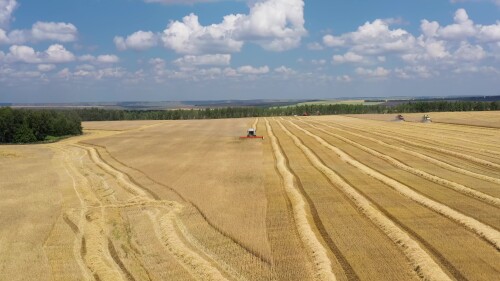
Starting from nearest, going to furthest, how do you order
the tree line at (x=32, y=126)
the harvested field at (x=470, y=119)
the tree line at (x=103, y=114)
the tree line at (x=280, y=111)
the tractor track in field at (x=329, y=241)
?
the tractor track in field at (x=329, y=241) → the harvested field at (x=470, y=119) → the tree line at (x=32, y=126) → the tree line at (x=103, y=114) → the tree line at (x=280, y=111)

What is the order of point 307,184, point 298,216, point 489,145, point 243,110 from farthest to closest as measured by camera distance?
point 243,110 < point 489,145 < point 307,184 < point 298,216

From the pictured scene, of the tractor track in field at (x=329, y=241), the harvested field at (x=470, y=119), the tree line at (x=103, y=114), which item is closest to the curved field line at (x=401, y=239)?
the tractor track in field at (x=329, y=241)

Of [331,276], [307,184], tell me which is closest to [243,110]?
[307,184]

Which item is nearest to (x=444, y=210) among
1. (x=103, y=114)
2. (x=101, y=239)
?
(x=101, y=239)

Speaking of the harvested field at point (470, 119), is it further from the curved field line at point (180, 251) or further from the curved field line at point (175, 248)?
the curved field line at point (180, 251)

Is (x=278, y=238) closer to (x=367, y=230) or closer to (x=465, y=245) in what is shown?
(x=367, y=230)

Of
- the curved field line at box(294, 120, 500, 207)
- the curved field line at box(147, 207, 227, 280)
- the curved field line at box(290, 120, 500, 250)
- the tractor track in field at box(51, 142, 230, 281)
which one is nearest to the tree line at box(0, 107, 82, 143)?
the tractor track in field at box(51, 142, 230, 281)

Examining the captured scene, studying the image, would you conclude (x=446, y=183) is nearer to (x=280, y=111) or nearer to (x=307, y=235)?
(x=307, y=235)
